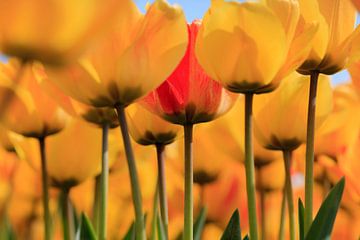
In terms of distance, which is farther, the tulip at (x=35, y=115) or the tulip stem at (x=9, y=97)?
the tulip at (x=35, y=115)

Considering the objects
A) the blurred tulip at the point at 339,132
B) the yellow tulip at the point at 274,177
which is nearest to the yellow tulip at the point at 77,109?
the blurred tulip at the point at 339,132

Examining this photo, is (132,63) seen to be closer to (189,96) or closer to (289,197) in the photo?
(189,96)

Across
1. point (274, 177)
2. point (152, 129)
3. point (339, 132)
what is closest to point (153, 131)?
point (152, 129)

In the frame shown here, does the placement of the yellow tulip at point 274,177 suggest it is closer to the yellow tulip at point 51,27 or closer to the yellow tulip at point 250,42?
the yellow tulip at point 250,42

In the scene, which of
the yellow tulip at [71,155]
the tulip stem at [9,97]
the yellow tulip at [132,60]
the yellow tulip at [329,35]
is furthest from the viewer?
the yellow tulip at [71,155]

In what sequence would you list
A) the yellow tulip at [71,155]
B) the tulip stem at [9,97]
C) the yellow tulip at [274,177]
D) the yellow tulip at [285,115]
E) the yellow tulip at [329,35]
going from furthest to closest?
1. the yellow tulip at [274,177]
2. the yellow tulip at [71,155]
3. the yellow tulip at [285,115]
4. the yellow tulip at [329,35]
5. the tulip stem at [9,97]

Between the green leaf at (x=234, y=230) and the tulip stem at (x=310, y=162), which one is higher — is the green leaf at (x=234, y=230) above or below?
below

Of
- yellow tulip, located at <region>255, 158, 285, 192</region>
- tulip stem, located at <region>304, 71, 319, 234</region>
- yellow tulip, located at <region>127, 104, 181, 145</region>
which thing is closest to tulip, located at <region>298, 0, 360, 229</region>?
tulip stem, located at <region>304, 71, 319, 234</region>

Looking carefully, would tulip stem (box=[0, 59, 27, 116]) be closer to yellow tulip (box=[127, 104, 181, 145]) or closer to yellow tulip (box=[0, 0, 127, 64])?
yellow tulip (box=[0, 0, 127, 64])
